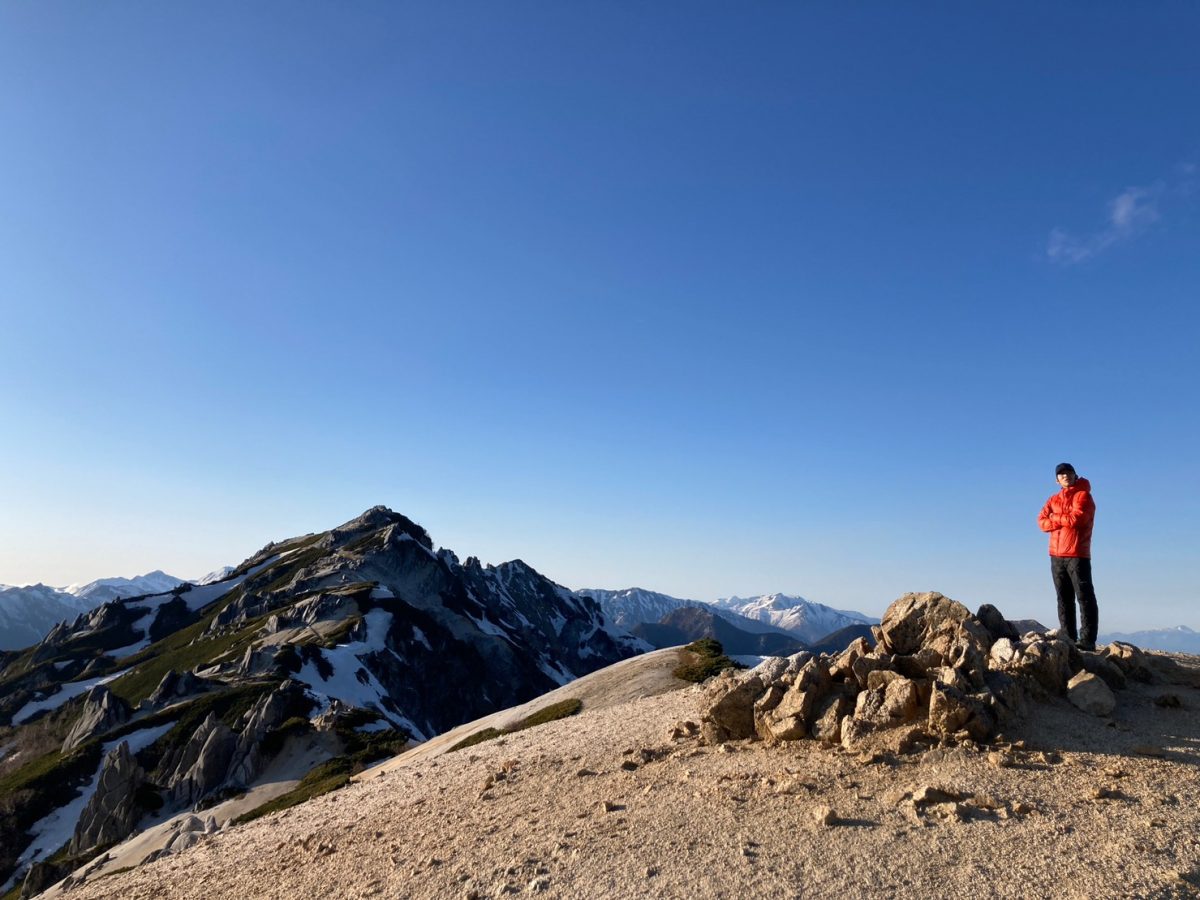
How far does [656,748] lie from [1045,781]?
931cm

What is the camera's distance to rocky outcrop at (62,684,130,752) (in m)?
97.8

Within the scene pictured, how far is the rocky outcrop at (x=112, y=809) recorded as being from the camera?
62500 mm

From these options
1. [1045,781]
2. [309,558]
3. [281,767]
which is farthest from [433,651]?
[1045,781]

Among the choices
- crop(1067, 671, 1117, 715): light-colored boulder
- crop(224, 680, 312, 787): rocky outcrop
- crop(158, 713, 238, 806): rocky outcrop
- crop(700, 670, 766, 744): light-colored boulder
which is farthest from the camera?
crop(224, 680, 312, 787): rocky outcrop

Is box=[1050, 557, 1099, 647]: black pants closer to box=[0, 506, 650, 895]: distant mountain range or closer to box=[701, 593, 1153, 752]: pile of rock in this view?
box=[701, 593, 1153, 752]: pile of rock

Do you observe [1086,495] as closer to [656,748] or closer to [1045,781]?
[1045,781]

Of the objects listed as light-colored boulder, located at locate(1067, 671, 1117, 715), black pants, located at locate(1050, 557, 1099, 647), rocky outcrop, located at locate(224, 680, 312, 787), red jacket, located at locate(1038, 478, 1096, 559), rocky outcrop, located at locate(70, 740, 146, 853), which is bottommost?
rocky outcrop, located at locate(70, 740, 146, 853)

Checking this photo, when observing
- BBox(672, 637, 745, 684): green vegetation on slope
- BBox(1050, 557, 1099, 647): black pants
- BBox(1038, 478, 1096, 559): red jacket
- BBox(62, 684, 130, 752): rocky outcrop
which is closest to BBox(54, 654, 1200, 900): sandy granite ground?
BBox(1050, 557, 1099, 647): black pants

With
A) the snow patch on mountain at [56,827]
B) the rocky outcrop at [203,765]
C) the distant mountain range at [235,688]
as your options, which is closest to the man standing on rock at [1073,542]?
the distant mountain range at [235,688]

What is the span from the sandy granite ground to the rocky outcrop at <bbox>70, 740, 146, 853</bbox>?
56.3 m

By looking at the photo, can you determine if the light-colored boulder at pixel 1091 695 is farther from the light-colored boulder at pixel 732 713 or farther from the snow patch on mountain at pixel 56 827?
the snow patch on mountain at pixel 56 827

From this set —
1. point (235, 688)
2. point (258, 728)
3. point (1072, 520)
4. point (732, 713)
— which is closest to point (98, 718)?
point (235, 688)

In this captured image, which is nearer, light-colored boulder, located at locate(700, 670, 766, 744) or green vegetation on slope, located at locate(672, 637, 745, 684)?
light-colored boulder, located at locate(700, 670, 766, 744)

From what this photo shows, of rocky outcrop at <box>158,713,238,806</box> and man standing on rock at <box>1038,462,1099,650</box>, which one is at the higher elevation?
man standing on rock at <box>1038,462,1099,650</box>
